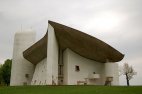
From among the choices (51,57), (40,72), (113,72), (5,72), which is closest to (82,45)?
(51,57)

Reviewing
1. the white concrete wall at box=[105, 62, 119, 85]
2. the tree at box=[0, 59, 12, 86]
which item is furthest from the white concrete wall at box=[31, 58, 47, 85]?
the tree at box=[0, 59, 12, 86]

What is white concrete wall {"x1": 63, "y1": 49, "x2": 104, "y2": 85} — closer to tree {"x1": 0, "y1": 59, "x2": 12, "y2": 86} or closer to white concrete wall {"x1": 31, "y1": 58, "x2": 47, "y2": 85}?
white concrete wall {"x1": 31, "y1": 58, "x2": 47, "y2": 85}

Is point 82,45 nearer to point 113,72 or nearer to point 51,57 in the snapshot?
point 51,57

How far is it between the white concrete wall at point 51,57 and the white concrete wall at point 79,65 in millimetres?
1850

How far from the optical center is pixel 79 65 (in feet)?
104

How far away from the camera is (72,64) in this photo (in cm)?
3095

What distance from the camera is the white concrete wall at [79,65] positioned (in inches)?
1204

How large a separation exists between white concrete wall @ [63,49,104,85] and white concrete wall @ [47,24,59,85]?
185cm

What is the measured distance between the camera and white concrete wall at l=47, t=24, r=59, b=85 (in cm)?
2743

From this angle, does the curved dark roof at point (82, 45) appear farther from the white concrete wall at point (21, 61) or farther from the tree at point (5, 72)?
the tree at point (5, 72)

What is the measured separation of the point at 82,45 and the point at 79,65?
9.68 ft

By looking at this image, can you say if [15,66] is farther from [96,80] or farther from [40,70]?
[96,80]

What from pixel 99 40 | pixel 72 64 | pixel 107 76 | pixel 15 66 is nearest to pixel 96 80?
pixel 107 76

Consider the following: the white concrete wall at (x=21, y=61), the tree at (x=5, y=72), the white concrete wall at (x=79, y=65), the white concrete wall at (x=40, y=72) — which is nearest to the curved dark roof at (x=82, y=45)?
the white concrete wall at (x=79, y=65)
